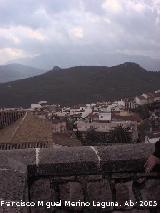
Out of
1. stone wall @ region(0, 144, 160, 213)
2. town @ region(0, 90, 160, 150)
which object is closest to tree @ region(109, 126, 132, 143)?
town @ region(0, 90, 160, 150)

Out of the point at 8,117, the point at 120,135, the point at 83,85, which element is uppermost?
the point at 83,85

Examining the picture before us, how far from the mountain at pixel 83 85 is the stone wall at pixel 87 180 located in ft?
348

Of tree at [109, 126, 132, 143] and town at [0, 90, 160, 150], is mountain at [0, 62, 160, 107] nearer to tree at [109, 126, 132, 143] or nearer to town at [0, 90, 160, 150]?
town at [0, 90, 160, 150]

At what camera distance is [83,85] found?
129m

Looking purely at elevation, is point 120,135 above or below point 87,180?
below

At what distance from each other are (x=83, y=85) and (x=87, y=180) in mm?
126345

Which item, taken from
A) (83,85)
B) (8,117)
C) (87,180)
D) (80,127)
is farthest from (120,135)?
(83,85)

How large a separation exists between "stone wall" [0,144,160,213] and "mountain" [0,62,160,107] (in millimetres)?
106191

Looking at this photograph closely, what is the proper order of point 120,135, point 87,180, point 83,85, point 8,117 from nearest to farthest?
point 87,180
point 8,117
point 120,135
point 83,85

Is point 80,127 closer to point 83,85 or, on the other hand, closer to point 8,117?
point 8,117

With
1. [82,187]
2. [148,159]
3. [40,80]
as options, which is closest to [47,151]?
[82,187]

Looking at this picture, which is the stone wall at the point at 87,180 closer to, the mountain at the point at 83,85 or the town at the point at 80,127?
the town at the point at 80,127

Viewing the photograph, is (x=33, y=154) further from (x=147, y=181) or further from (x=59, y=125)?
(x=59, y=125)

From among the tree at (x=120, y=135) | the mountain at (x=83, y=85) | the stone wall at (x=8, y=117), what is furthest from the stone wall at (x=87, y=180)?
the mountain at (x=83, y=85)
